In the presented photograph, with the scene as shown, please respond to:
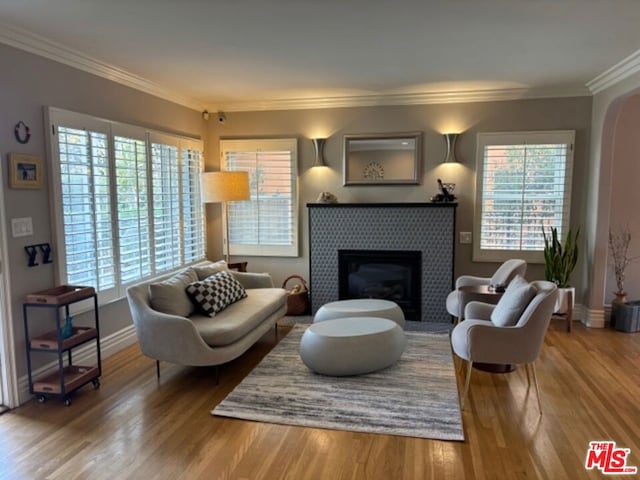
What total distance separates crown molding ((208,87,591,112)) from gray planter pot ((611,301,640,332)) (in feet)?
7.66

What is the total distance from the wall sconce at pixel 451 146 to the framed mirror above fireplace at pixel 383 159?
12.2 inches

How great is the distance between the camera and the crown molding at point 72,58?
3.02 m

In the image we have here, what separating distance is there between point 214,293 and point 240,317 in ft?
1.11

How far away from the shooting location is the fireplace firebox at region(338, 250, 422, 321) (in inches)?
204

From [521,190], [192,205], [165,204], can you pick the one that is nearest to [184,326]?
[165,204]

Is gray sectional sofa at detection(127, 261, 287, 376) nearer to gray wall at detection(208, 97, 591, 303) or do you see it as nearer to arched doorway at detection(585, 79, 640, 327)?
gray wall at detection(208, 97, 591, 303)

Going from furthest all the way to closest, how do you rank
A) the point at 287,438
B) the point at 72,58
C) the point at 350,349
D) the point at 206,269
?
the point at 206,269 → the point at 72,58 → the point at 350,349 → the point at 287,438

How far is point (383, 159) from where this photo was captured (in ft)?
17.4

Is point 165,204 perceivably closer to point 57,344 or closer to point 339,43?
point 57,344

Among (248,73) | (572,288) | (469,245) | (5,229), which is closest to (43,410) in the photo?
(5,229)

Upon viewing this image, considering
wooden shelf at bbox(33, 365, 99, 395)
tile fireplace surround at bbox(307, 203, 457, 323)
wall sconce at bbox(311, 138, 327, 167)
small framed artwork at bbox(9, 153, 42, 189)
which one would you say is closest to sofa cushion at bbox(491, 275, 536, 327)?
tile fireplace surround at bbox(307, 203, 457, 323)

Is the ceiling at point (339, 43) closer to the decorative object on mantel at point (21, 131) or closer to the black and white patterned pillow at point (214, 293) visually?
the decorative object on mantel at point (21, 131)

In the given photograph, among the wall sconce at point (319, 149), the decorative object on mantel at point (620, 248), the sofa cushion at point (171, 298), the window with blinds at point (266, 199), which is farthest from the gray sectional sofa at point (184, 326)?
the decorative object on mantel at point (620, 248)

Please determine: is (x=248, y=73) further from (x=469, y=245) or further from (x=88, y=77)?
(x=469, y=245)
